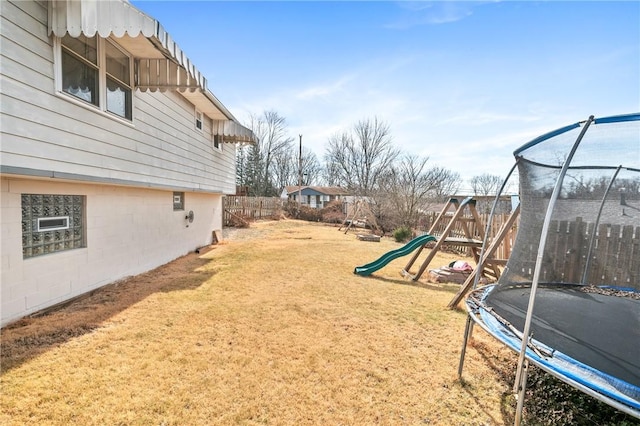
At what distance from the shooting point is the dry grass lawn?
2197 millimetres

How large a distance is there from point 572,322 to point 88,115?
6939 millimetres

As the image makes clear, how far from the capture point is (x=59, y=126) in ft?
12.4

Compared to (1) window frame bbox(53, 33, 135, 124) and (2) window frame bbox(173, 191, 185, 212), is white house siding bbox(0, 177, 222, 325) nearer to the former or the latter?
(2) window frame bbox(173, 191, 185, 212)

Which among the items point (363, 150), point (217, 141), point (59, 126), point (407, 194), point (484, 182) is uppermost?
point (363, 150)

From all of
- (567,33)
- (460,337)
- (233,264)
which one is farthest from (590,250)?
(233,264)

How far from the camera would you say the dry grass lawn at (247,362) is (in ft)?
7.21

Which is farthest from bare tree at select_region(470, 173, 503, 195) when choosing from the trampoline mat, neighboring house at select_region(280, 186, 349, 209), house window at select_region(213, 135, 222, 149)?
the trampoline mat

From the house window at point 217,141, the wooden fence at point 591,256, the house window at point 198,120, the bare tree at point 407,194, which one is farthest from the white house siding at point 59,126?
the bare tree at point 407,194

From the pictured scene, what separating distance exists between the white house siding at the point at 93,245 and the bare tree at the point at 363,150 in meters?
24.0

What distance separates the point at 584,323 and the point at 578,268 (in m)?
1.31

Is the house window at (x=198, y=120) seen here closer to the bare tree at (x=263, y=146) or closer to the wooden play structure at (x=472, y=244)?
the wooden play structure at (x=472, y=244)

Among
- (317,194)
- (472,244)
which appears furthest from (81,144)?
(317,194)

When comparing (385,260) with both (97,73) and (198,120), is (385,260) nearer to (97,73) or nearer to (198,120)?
(97,73)

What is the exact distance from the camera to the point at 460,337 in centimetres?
361
